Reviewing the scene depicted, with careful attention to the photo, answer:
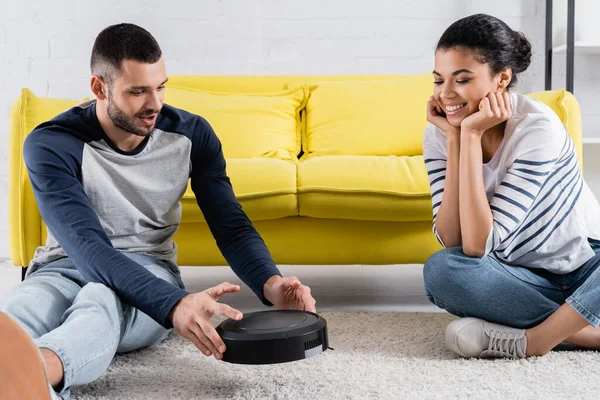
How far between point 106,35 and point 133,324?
617 millimetres

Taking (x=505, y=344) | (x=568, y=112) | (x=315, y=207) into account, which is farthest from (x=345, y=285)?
(x=505, y=344)

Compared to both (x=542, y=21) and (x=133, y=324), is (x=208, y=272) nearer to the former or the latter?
(x=133, y=324)

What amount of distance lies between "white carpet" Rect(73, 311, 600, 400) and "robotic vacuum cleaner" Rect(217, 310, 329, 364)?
0.10 meters

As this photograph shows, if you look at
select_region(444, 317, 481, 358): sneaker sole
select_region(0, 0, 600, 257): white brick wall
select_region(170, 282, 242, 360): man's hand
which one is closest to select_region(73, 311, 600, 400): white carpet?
select_region(444, 317, 481, 358): sneaker sole

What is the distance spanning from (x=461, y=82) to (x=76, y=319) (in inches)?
35.8

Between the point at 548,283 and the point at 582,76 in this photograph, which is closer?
the point at 548,283

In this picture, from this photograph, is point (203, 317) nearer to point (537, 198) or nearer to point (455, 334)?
point (455, 334)

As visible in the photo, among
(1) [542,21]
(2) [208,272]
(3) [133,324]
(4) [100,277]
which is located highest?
(1) [542,21]

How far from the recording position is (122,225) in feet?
4.99

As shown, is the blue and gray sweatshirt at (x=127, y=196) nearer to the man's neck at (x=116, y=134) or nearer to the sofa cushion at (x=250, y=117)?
the man's neck at (x=116, y=134)

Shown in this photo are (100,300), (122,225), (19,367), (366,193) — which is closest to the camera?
(19,367)

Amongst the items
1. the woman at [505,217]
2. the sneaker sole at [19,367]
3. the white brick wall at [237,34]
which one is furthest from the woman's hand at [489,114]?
the white brick wall at [237,34]

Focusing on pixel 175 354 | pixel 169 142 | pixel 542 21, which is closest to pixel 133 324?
pixel 175 354

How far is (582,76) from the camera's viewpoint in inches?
126
